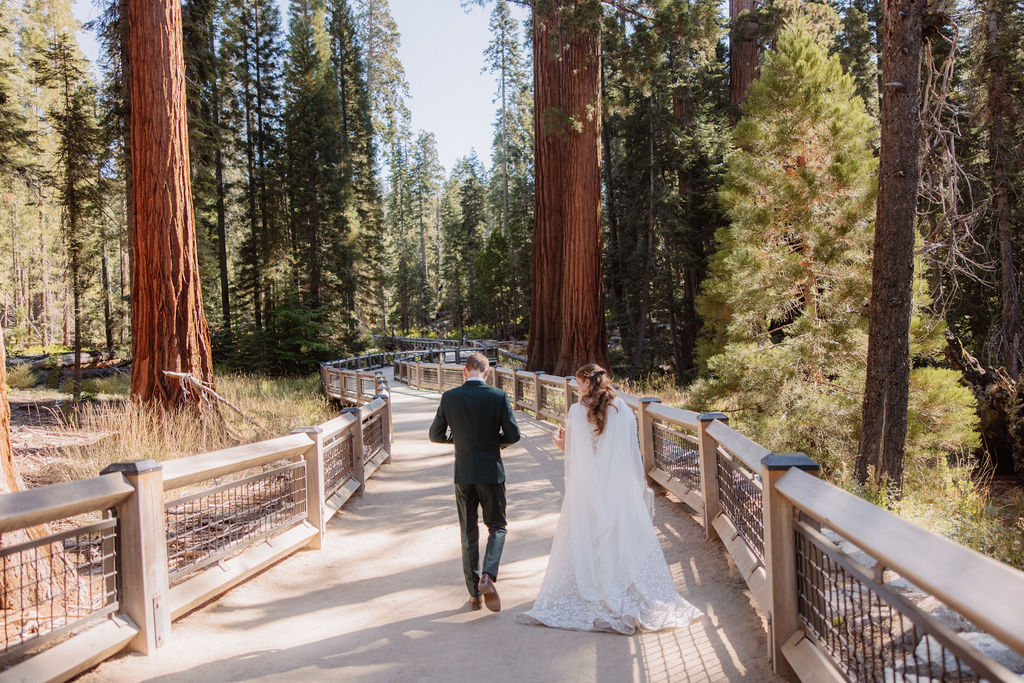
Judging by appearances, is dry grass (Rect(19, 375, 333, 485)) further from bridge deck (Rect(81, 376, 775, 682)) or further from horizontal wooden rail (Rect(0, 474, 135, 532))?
horizontal wooden rail (Rect(0, 474, 135, 532))

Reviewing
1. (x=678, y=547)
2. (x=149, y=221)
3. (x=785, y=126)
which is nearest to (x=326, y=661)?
(x=678, y=547)

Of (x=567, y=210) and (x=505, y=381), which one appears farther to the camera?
(x=505, y=381)

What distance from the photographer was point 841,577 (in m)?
3.25

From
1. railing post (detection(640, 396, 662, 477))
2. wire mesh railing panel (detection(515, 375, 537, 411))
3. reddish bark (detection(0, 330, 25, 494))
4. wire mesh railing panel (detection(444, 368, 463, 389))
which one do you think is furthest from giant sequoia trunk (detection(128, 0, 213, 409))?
wire mesh railing panel (detection(444, 368, 463, 389))

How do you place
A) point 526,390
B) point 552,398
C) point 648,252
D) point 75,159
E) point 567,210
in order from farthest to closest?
point 648,252
point 75,159
point 567,210
point 526,390
point 552,398

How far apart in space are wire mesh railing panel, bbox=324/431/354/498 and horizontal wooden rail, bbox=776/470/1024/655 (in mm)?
5956

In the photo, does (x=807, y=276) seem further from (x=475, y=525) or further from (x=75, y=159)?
(x=75, y=159)

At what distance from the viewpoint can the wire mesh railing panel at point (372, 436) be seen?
10.3m

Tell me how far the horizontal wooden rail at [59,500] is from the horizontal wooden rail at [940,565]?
375 cm

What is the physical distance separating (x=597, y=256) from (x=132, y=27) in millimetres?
11021

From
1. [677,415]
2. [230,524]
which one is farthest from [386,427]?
[230,524]

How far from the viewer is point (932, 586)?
6.55ft

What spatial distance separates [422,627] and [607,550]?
1.50 metres

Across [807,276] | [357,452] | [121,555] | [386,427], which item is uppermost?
[807,276]
